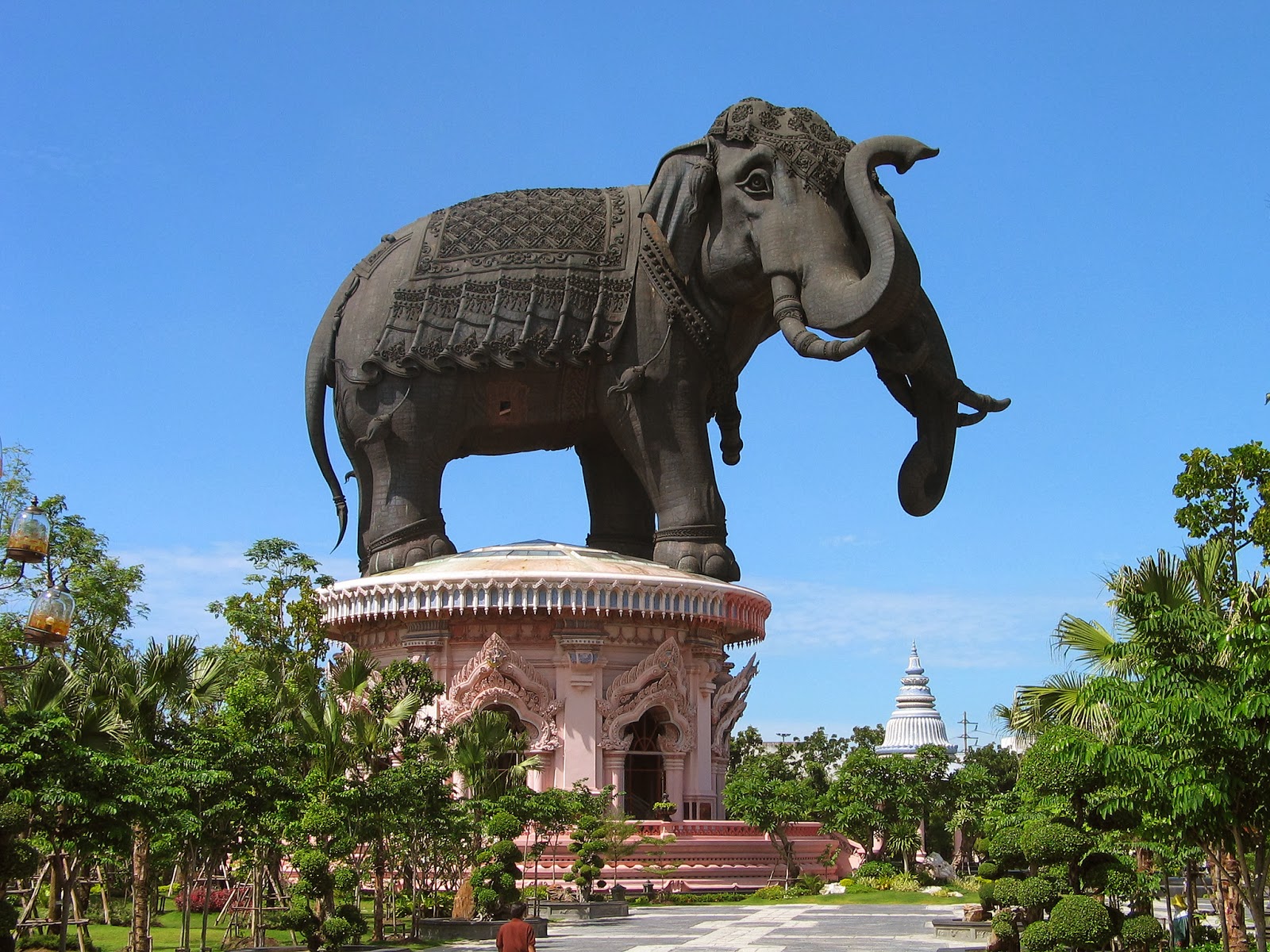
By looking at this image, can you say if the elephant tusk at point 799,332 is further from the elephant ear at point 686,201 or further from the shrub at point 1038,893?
the shrub at point 1038,893

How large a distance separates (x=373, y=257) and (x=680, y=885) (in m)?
13.5

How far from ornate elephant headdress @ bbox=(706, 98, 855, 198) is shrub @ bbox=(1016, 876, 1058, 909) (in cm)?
1540

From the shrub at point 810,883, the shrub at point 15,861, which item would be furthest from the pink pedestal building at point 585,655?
the shrub at point 15,861

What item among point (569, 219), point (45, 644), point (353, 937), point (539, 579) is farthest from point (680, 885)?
point (45, 644)

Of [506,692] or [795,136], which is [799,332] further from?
[506,692]

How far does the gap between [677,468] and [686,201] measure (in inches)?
197

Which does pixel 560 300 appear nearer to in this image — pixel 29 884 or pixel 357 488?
pixel 357 488

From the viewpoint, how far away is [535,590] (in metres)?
28.5

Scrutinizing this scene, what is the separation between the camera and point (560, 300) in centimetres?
2941

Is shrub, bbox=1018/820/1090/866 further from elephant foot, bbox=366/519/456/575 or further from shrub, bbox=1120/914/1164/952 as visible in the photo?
elephant foot, bbox=366/519/456/575

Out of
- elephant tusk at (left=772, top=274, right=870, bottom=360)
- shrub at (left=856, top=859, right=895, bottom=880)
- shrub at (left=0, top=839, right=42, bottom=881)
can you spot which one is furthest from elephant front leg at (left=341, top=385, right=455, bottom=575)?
shrub at (left=0, top=839, right=42, bottom=881)

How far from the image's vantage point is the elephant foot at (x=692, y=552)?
97.2ft

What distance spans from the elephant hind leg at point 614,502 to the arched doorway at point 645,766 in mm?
3555

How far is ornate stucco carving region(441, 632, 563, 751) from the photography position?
28.7 metres
